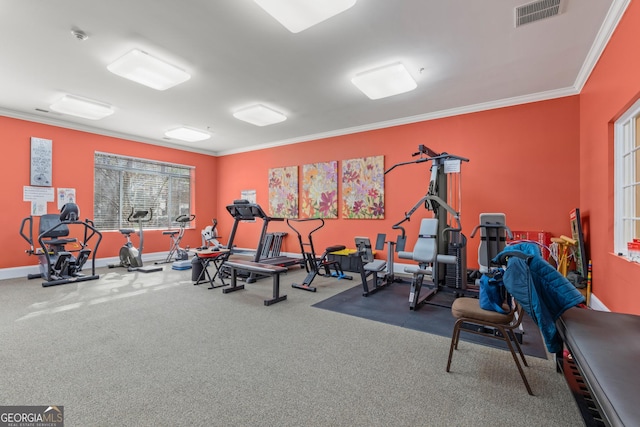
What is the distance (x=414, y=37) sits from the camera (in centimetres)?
303

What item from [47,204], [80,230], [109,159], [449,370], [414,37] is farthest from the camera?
[109,159]

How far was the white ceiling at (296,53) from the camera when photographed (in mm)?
2660

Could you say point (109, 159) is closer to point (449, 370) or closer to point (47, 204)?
point (47, 204)

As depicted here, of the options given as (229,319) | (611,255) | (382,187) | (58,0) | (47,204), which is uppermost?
(58,0)

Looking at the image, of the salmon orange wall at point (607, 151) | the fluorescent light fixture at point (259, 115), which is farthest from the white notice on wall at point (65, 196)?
the salmon orange wall at point (607, 151)

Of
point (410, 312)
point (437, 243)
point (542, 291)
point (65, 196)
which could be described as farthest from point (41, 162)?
point (542, 291)

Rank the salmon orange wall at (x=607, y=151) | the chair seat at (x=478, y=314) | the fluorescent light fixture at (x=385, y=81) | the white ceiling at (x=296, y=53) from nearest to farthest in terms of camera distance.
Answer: the chair seat at (x=478, y=314) → the salmon orange wall at (x=607, y=151) → the white ceiling at (x=296, y=53) → the fluorescent light fixture at (x=385, y=81)

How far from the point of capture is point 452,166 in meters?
4.24

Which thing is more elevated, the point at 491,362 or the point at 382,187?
the point at 382,187

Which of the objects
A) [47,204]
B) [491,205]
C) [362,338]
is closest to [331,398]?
[362,338]

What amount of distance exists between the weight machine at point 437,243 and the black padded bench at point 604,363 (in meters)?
1.74

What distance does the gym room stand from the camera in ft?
5.99

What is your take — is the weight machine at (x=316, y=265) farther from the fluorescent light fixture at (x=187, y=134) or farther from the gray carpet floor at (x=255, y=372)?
the fluorescent light fixture at (x=187, y=134)

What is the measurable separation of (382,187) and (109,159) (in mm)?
6216
